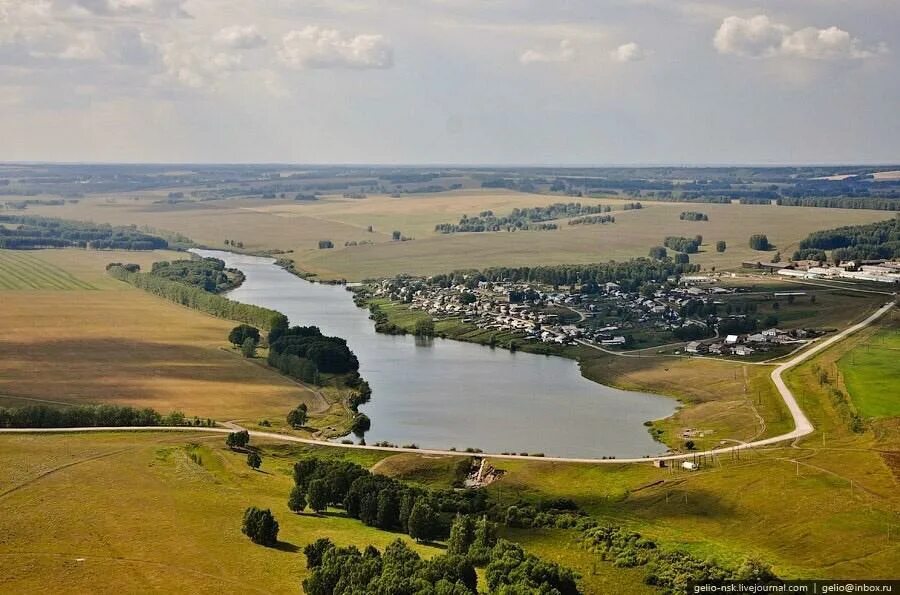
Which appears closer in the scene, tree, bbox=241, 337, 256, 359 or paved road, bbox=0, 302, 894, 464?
paved road, bbox=0, 302, 894, 464

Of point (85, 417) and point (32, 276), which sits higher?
point (85, 417)

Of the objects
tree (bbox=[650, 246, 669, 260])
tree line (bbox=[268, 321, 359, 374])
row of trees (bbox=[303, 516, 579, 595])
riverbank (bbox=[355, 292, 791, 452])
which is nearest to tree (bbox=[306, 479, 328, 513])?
row of trees (bbox=[303, 516, 579, 595])

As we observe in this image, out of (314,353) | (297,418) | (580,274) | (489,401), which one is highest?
(580,274)

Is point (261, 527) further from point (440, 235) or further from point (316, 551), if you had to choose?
point (440, 235)

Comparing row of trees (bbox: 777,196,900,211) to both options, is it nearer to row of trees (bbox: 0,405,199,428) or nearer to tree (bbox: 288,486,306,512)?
row of trees (bbox: 0,405,199,428)

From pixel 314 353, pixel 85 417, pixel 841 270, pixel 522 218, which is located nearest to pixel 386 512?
pixel 85 417

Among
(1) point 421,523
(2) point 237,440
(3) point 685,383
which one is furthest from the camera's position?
(3) point 685,383

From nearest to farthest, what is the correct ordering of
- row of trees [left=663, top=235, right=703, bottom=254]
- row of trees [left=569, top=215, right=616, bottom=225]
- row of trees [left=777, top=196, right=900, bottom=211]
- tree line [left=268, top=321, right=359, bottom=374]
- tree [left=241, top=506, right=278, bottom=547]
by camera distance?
1. tree [left=241, top=506, right=278, bottom=547]
2. tree line [left=268, top=321, right=359, bottom=374]
3. row of trees [left=663, top=235, right=703, bottom=254]
4. row of trees [left=569, top=215, right=616, bottom=225]
5. row of trees [left=777, top=196, right=900, bottom=211]

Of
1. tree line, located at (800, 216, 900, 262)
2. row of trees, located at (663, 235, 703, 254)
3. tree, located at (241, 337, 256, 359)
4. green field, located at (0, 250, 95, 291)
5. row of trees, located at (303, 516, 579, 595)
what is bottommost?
green field, located at (0, 250, 95, 291)
